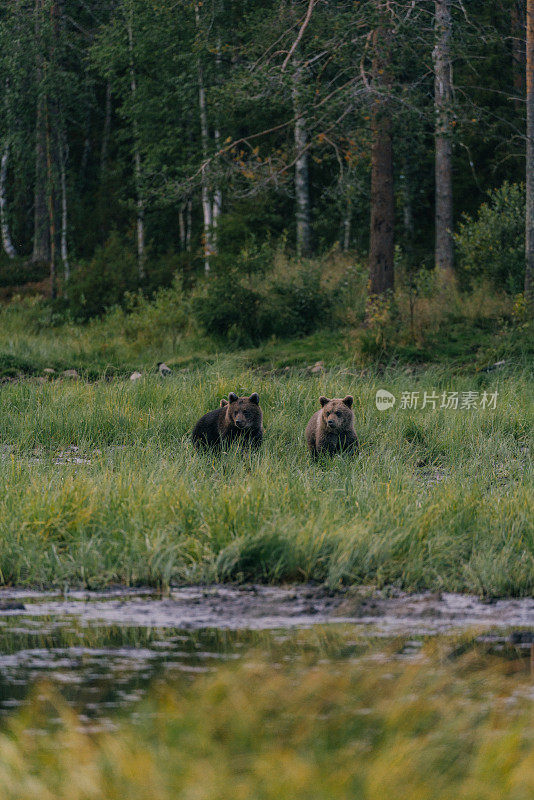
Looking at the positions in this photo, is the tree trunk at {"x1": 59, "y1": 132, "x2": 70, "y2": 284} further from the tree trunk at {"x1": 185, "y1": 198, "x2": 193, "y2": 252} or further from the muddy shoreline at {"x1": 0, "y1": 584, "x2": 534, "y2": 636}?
the muddy shoreline at {"x1": 0, "y1": 584, "x2": 534, "y2": 636}

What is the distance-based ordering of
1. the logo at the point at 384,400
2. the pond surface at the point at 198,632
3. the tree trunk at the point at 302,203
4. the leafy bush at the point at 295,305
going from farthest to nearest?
the tree trunk at the point at 302,203 → the leafy bush at the point at 295,305 → the logo at the point at 384,400 → the pond surface at the point at 198,632

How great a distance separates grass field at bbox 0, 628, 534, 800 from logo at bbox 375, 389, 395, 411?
8473mm

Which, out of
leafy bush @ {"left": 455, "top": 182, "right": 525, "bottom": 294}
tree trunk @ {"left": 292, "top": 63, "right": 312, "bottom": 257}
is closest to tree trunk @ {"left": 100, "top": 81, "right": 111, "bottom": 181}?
tree trunk @ {"left": 292, "top": 63, "right": 312, "bottom": 257}

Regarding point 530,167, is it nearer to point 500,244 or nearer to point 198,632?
point 500,244

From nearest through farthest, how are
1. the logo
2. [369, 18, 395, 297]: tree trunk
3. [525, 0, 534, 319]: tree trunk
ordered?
1. the logo
2. [525, 0, 534, 319]: tree trunk
3. [369, 18, 395, 297]: tree trunk

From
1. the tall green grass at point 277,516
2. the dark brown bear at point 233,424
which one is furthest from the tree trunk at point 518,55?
the dark brown bear at point 233,424

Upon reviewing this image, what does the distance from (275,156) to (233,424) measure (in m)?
15.7

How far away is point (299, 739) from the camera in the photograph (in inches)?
173

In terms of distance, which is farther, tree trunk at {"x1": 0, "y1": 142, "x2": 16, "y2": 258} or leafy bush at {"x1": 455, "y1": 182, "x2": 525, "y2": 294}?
tree trunk at {"x1": 0, "y1": 142, "x2": 16, "y2": 258}

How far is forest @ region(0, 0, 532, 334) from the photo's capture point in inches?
819

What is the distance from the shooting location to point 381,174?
68.9ft

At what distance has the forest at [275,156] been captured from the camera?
20.8 metres

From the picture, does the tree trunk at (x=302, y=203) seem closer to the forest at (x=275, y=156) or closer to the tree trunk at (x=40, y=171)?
the forest at (x=275, y=156)

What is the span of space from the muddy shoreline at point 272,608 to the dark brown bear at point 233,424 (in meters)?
4.21
